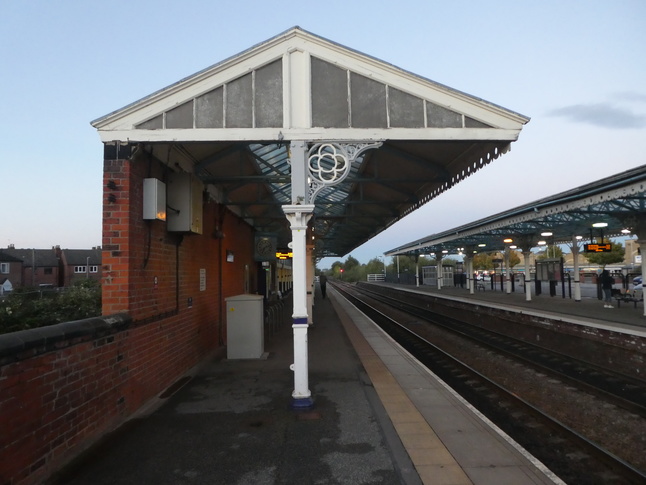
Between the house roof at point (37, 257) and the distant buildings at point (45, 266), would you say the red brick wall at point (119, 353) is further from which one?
the house roof at point (37, 257)

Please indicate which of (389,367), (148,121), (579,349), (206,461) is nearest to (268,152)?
(148,121)

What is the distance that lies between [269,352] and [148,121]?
19.3 ft

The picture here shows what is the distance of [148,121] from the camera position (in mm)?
5844

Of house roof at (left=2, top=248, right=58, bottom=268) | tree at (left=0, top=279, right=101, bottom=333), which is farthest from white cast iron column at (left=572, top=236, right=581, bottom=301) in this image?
house roof at (left=2, top=248, right=58, bottom=268)

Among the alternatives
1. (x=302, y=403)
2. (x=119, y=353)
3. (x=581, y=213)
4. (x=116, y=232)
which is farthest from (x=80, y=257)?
(x=302, y=403)

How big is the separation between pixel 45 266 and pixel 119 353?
6093 centimetres

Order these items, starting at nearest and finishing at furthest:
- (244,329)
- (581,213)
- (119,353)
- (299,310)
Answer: (119,353) → (299,310) → (244,329) → (581,213)

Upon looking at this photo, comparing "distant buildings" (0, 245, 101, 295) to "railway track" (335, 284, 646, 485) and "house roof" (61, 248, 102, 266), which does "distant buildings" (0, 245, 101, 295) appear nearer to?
"house roof" (61, 248, 102, 266)

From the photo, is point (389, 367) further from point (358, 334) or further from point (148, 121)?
point (148, 121)

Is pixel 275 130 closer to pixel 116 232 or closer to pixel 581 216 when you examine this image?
pixel 116 232

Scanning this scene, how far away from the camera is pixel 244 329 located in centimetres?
895

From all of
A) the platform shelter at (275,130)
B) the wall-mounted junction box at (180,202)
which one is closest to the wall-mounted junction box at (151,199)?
the platform shelter at (275,130)

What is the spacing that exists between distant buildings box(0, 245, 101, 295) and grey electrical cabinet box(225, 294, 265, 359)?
1580 inches

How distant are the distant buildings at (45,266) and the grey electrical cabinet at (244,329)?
40144mm
